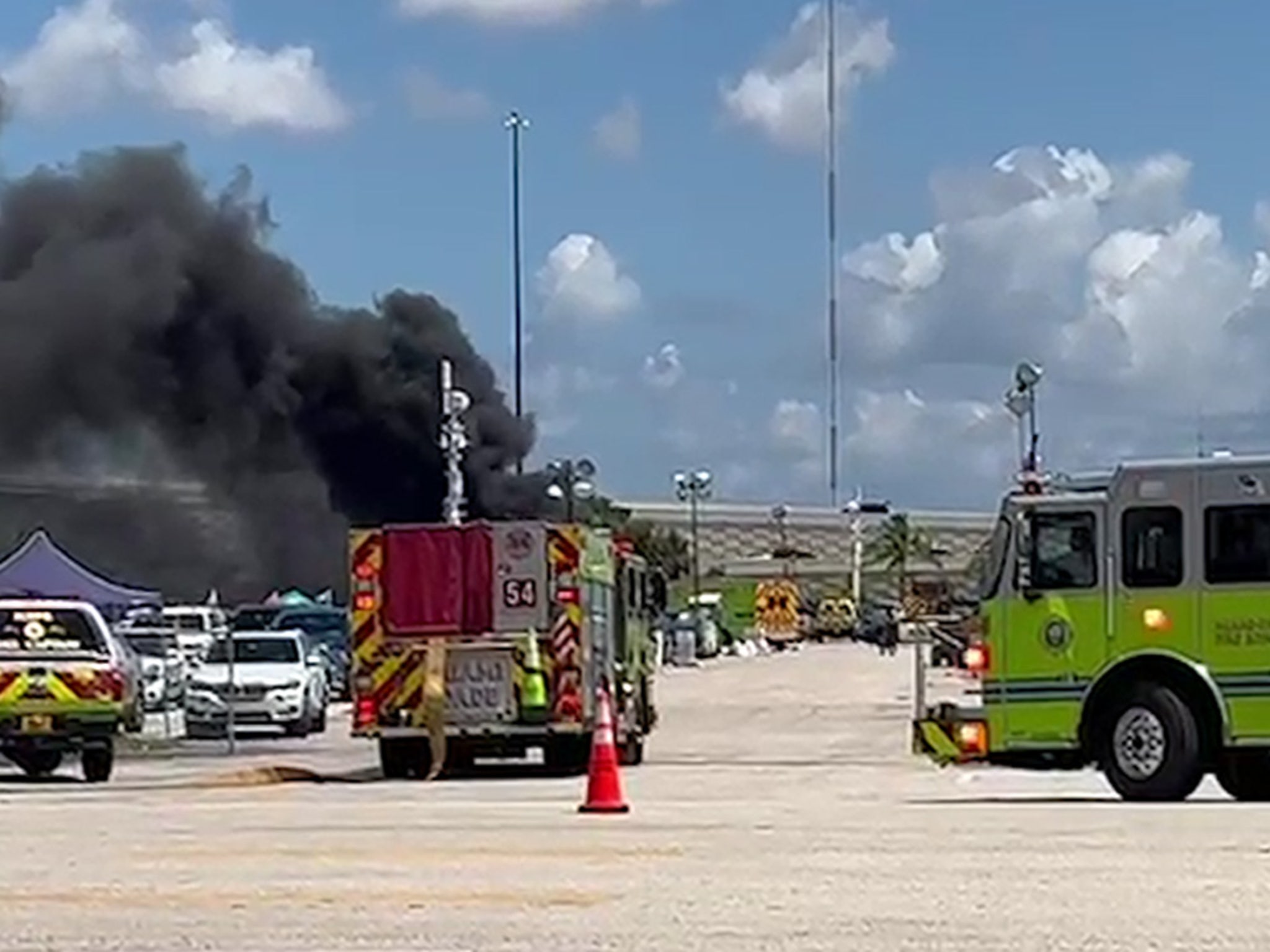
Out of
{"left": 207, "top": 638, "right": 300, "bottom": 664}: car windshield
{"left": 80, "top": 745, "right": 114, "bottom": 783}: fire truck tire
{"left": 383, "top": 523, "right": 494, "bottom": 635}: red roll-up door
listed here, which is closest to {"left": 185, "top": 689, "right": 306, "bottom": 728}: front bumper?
{"left": 207, "top": 638, "right": 300, "bottom": 664}: car windshield

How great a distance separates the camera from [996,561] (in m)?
21.7

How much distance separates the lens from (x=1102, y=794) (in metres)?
23.6

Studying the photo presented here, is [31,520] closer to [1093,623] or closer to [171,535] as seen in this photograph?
[171,535]

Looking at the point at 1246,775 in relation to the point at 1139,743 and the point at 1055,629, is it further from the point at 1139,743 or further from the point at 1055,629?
the point at 1055,629

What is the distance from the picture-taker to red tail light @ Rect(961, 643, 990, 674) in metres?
21.8

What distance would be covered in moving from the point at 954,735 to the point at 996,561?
1372 mm

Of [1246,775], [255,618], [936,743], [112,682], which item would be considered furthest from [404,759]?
[255,618]

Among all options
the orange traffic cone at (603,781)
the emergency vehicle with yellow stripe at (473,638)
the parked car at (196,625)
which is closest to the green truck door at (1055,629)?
the orange traffic cone at (603,781)

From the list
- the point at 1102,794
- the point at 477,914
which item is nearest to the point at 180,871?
the point at 477,914

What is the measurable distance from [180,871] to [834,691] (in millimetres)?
45025

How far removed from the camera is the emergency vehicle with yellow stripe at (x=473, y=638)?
2883 centimetres

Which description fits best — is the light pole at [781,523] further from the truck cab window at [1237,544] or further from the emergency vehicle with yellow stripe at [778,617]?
the truck cab window at [1237,544]

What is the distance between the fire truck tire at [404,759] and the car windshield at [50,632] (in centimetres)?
303

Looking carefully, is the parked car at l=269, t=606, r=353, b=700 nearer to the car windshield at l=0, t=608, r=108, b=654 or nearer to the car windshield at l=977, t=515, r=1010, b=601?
the car windshield at l=0, t=608, r=108, b=654
